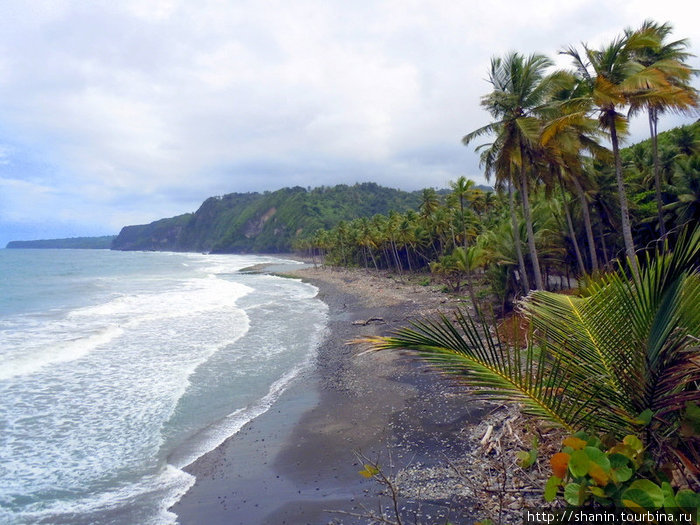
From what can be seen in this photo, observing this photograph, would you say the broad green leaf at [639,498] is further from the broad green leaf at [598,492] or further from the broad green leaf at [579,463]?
the broad green leaf at [579,463]

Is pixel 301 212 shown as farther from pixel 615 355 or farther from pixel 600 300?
pixel 615 355

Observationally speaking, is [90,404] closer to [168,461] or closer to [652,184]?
[168,461]

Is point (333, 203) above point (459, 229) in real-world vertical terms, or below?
above

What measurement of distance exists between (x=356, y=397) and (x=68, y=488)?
787 centimetres

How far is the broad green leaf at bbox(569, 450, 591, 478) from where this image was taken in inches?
Answer: 83.7

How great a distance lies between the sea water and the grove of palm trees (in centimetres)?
741

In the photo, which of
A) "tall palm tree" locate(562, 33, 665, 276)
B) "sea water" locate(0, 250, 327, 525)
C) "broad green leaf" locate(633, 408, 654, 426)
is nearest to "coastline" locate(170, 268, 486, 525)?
"sea water" locate(0, 250, 327, 525)

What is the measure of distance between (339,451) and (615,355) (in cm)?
885

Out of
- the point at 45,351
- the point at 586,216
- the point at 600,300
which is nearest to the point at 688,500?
the point at 600,300

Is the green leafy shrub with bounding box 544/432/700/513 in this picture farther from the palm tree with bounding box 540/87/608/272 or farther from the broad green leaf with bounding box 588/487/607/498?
the palm tree with bounding box 540/87/608/272

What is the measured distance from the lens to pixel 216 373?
17.2m

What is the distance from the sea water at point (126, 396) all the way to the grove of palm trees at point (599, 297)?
24.3ft

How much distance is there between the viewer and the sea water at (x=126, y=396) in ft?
30.8

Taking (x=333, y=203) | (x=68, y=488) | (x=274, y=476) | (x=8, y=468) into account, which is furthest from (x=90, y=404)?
(x=333, y=203)
